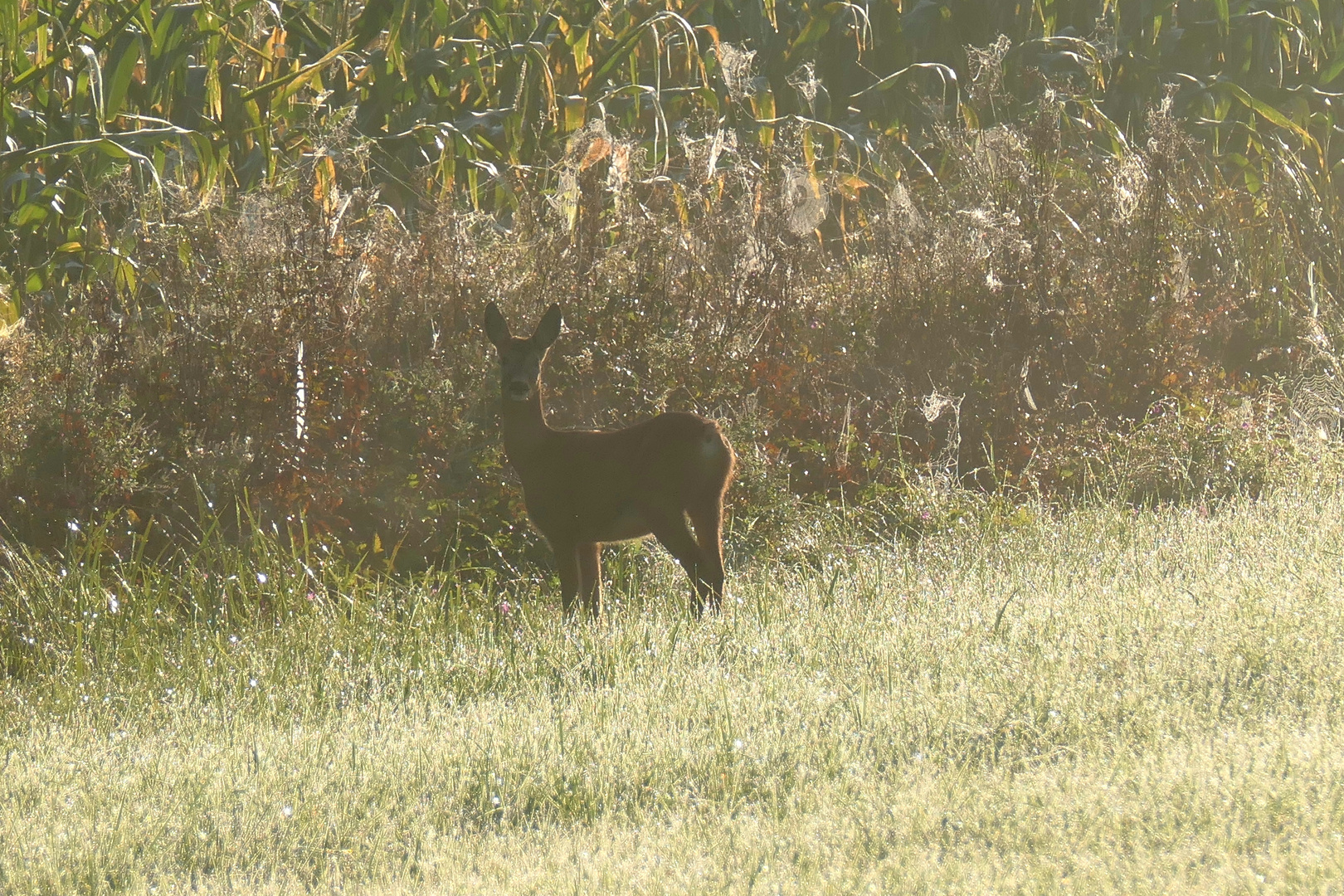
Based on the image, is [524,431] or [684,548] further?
[524,431]

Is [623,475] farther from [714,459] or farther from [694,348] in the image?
[694,348]

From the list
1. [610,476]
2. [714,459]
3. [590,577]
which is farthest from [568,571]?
[714,459]

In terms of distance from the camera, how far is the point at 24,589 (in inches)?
259

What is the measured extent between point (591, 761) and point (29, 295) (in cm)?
595

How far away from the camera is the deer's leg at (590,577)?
6.39 m

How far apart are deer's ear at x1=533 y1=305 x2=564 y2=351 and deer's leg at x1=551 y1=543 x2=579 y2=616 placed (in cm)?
83

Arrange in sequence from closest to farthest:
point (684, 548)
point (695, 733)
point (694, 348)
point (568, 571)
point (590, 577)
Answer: point (695, 733)
point (684, 548)
point (568, 571)
point (590, 577)
point (694, 348)

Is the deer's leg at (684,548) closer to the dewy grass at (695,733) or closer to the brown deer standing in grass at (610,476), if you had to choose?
the brown deer standing in grass at (610,476)

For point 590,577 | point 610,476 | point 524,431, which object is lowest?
point 590,577

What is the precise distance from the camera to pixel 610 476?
19.9 feet

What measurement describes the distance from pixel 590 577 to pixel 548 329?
1.13 metres

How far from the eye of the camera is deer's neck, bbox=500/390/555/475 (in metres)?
6.27

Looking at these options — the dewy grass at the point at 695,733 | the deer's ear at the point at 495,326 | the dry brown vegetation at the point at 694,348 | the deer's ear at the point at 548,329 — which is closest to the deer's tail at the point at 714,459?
the dewy grass at the point at 695,733

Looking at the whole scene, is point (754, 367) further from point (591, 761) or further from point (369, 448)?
point (591, 761)
